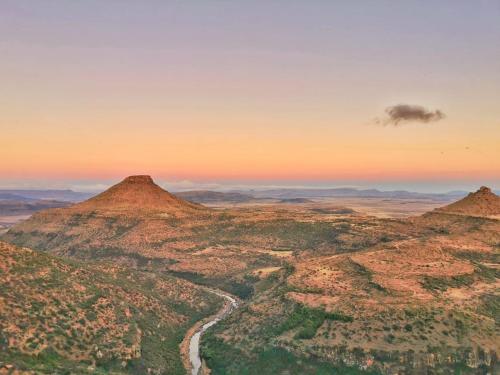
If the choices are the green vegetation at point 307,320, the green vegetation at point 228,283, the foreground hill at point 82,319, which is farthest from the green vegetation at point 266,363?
the green vegetation at point 228,283

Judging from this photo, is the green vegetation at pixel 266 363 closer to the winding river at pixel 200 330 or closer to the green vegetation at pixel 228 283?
the winding river at pixel 200 330

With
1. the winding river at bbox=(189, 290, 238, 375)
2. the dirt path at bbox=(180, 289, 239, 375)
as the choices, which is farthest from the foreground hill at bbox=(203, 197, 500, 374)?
the dirt path at bbox=(180, 289, 239, 375)

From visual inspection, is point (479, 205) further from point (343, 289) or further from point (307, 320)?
point (307, 320)

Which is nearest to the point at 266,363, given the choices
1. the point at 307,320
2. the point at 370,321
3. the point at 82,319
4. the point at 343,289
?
the point at 307,320

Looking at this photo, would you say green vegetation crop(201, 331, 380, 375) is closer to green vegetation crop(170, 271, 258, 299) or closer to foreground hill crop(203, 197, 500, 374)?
foreground hill crop(203, 197, 500, 374)

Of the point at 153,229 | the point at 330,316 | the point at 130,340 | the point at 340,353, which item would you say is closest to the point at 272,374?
the point at 340,353

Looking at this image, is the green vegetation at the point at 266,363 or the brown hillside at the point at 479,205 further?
the brown hillside at the point at 479,205

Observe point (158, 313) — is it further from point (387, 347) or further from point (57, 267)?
point (387, 347)
